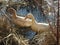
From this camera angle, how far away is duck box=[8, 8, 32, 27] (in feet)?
4.62

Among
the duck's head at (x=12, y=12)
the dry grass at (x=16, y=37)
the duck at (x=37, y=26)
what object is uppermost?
the duck's head at (x=12, y=12)

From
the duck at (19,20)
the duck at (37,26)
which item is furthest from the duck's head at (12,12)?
the duck at (37,26)

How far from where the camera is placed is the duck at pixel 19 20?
55.5 inches

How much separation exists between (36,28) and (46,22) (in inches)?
3.6

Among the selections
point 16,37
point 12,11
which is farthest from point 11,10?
point 16,37

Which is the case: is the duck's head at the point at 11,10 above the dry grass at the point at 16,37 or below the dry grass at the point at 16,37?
above

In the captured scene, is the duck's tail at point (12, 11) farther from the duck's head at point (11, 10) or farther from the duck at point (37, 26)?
the duck at point (37, 26)

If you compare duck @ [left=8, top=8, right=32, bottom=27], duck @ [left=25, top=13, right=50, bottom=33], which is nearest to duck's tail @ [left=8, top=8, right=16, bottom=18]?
duck @ [left=8, top=8, right=32, bottom=27]

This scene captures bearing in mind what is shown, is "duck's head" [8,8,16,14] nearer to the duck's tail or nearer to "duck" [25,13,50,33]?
the duck's tail

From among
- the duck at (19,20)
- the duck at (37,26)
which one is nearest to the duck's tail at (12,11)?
the duck at (19,20)

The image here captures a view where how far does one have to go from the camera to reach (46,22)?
1.41 metres

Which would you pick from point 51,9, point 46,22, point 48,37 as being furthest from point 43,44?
point 51,9

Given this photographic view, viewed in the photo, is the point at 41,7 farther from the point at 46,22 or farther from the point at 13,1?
the point at 13,1

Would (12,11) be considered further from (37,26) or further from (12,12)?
(37,26)
